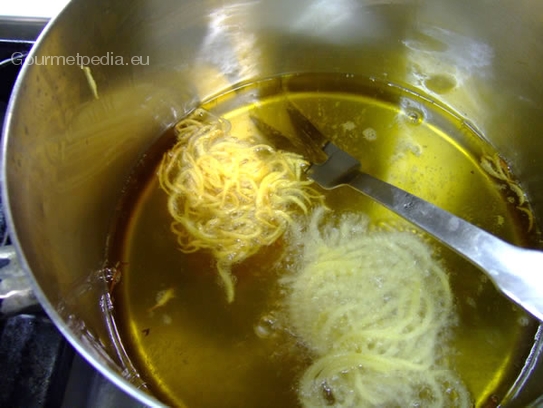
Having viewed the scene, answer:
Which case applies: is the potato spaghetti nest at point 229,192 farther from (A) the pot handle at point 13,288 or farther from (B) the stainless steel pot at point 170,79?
(A) the pot handle at point 13,288

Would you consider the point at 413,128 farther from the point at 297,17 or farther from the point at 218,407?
the point at 218,407

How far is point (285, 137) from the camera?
1358 millimetres

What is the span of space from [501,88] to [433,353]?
0.77 m

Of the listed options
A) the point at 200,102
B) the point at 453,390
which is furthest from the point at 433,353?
the point at 200,102

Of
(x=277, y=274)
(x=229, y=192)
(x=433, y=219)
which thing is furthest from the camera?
(x=229, y=192)

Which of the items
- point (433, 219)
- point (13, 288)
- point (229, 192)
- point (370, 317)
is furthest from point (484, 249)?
point (13, 288)

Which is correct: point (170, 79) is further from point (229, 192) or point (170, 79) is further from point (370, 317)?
point (370, 317)

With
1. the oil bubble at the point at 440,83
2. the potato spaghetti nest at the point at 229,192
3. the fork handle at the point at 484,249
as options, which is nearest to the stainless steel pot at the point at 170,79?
the oil bubble at the point at 440,83

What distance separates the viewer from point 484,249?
0.96 m

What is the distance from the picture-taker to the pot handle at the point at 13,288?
80cm

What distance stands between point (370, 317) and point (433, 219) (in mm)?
263

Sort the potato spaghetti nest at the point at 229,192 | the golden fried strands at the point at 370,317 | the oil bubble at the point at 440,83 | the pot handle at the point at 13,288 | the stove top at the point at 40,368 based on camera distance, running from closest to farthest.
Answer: the pot handle at the point at 13,288 < the stove top at the point at 40,368 < the golden fried strands at the point at 370,317 < the potato spaghetti nest at the point at 229,192 < the oil bubble at the point at 440,83
